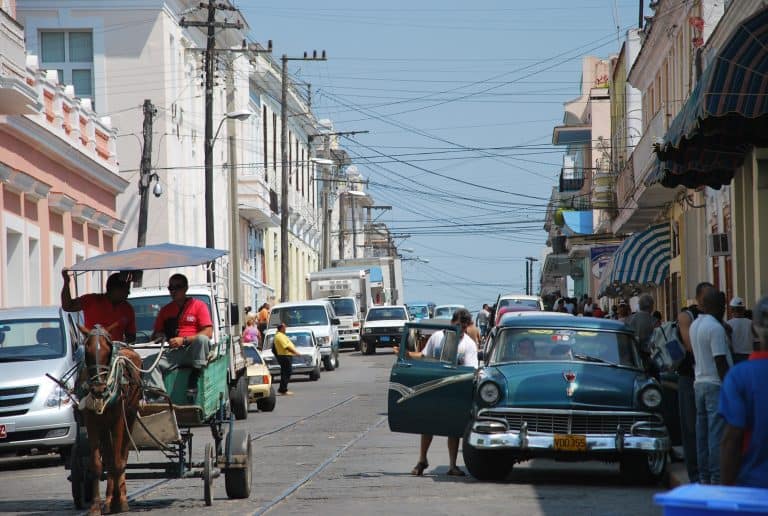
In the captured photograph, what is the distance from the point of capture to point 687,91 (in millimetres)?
31016

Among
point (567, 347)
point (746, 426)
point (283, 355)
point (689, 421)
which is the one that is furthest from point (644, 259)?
point (746, 426)

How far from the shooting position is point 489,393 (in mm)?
15031

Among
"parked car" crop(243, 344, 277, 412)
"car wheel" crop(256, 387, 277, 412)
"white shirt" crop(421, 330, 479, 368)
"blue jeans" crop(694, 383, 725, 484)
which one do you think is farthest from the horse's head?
"car wheel" crop(256, 387, 277, 412)

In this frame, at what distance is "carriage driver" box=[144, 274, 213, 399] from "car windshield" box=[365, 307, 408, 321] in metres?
42.6

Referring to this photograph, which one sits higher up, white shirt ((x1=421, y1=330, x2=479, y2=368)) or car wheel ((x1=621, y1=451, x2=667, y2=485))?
white shirt ((x1=421, y1=330, x2=479, y2=368))

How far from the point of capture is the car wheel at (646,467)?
1509cm

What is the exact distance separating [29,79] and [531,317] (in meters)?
→ 17.6

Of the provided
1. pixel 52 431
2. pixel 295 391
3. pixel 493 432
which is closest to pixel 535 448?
pixel 493 432

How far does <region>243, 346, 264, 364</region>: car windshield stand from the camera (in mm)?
30188

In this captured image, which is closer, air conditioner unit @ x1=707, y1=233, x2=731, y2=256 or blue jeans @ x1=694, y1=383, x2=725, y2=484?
blue jeans @ x1=694, y1=383, x2=725, y2=484

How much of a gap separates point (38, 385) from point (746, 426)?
1355 cm

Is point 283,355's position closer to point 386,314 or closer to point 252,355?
point 252,355

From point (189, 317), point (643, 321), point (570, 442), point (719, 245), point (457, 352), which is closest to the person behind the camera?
point (189, 317)

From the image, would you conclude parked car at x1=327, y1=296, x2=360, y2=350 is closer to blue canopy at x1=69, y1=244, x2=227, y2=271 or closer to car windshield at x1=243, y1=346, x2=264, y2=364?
car windshield at x1=243, y1=346, x2=264, y2=364
